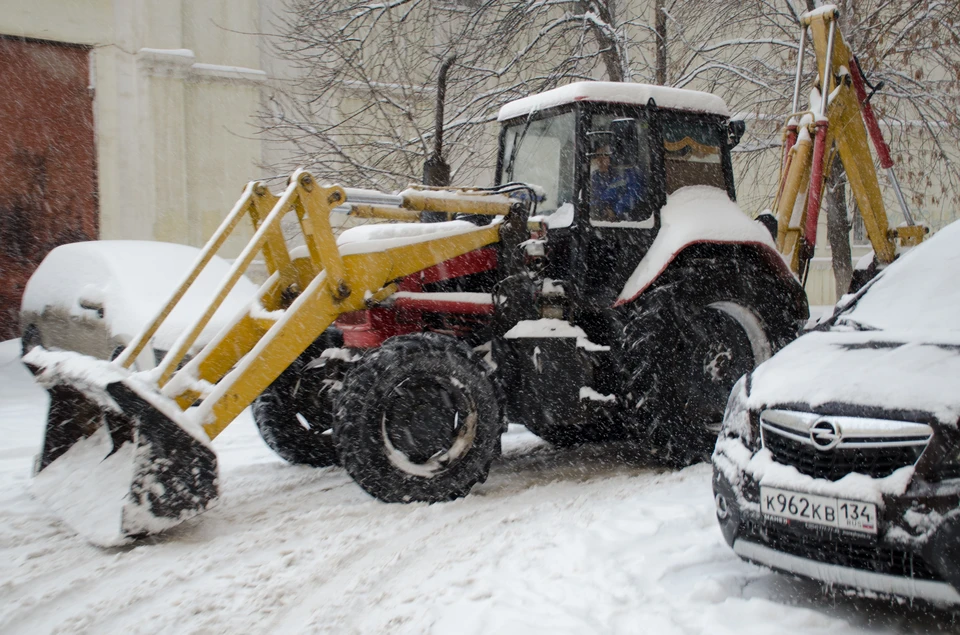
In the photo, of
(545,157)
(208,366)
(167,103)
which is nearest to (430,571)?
(208,366)

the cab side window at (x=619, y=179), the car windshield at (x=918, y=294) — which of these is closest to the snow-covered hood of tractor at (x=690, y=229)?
the cab side window at (x=619, y=179)

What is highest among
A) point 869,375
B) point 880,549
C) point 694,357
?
point 869,375

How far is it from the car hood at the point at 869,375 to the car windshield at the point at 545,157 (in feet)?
6.91

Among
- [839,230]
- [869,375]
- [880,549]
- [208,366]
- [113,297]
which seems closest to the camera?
[880,549]

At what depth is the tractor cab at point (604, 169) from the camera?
528 centimetres

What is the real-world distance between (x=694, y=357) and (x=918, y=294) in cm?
172

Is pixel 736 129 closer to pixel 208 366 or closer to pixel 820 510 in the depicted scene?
pixel 820 510

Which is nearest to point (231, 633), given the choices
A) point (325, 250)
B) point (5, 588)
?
point (5, 588)

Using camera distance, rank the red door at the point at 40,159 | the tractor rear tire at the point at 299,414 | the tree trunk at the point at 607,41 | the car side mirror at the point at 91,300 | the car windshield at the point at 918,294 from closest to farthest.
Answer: the car windshield at the point at 918,294 → the tractor rear tire at the point at 299,414 → the car side mirror at the point at 91,300 → the tree trunk at the point at 607,41 → the red door at the point at 40,159

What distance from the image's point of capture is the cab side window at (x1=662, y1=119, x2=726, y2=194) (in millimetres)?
5645

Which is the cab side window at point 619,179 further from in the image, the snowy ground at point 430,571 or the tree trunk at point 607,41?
the tree trunk at point 607,41

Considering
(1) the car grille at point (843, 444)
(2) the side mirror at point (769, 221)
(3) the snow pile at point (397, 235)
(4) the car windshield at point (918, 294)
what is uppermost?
(2) the side mirror at point (769, 221)

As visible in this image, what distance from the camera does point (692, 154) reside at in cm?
577

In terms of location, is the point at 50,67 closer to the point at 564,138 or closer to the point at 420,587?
the point at 564,138
